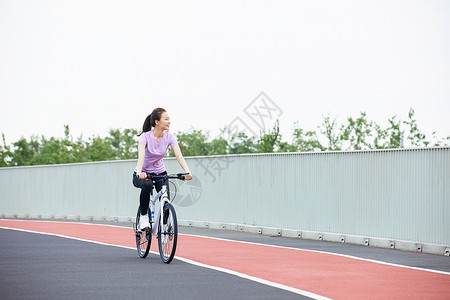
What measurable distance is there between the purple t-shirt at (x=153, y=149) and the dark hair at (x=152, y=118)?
3.6 inches

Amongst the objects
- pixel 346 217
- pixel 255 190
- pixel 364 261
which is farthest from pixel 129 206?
pixel 364 261

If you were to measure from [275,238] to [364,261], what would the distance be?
560 centimetres

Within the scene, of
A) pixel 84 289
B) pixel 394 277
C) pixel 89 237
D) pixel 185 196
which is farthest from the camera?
pixel 185 196

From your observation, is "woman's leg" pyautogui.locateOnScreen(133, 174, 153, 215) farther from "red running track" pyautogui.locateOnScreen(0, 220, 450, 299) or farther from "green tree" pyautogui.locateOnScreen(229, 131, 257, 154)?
"green tree" pyautogui.locateOnScreen(229, 131, 257, 154)

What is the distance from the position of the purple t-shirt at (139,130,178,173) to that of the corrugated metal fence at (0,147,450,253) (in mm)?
5355

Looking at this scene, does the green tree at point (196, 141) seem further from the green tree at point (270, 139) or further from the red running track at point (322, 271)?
the red running track at point (322, 271)

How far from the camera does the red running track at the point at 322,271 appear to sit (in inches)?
293

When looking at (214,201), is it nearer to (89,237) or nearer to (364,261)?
(89,237)

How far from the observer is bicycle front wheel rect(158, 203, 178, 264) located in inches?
371

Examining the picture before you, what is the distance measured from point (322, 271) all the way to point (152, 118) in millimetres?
2995

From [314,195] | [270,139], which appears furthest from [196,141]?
[314,195]

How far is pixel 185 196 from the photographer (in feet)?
69.3

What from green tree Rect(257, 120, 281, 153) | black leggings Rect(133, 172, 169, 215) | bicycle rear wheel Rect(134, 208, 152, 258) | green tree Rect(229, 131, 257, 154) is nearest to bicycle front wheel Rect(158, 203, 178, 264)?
black leggings Rect(133, 172, 169, 215)

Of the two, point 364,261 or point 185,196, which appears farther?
point 185,196
